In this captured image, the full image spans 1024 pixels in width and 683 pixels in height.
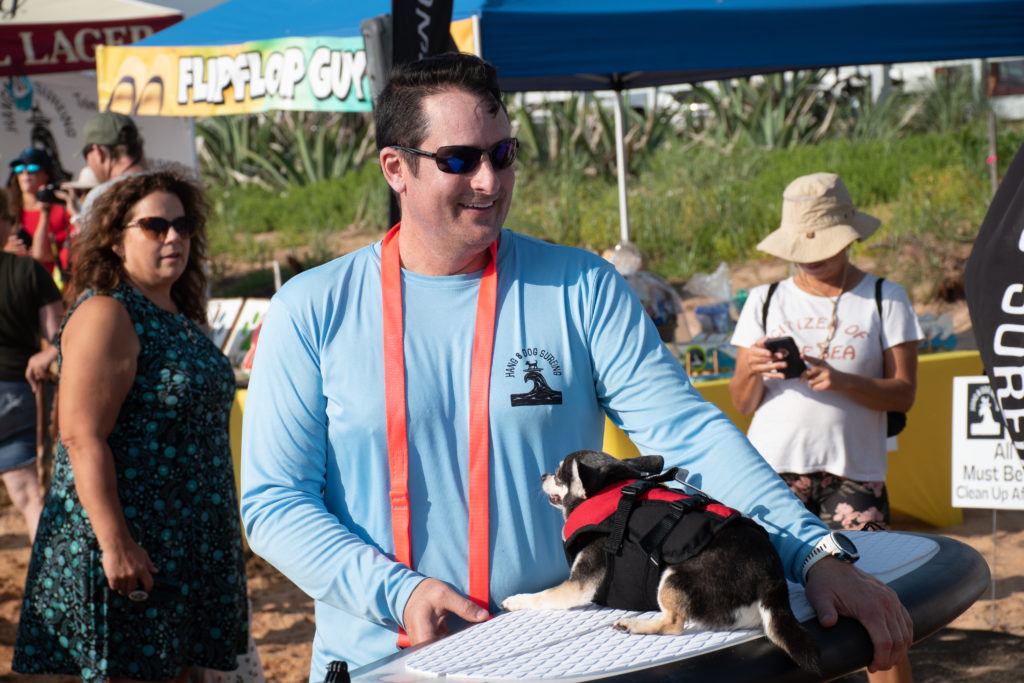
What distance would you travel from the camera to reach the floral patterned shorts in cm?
362

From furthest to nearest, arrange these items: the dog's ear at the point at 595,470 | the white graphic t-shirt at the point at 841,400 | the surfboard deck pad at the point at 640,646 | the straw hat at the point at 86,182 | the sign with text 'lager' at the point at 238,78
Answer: the straw hat at the point at 86,182, the sign with text 'lager' at the point at 238,78, the white graphic t-shirt at the point at 841,400, the dog's ear at the point at 595,470, the surfboard deck pad at the point at 640,646

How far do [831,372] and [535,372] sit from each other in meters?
2.08

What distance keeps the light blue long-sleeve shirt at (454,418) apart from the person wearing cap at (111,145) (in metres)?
4.79

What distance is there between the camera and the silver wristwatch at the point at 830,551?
5.31 ft

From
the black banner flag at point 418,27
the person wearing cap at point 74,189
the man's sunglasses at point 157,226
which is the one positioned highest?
the person wearing cap at point 74,189

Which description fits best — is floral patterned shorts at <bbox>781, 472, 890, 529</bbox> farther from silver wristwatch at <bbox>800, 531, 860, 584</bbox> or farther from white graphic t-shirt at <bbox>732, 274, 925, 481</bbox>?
silver wristwatch at <bbox>800, 531, 860, 584</bbox>

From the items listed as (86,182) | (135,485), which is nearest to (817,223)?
(135,485)

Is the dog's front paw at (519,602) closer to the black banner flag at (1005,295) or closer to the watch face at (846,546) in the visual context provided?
the watch face at (846,546)

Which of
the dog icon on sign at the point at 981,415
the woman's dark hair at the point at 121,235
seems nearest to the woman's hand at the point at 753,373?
the dog icon on sign at the point at 981,415

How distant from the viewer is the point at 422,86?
69.1 inches

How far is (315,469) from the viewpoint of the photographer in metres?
1.79

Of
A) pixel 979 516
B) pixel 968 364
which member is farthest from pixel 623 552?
pixel 979 516

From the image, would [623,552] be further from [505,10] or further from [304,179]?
[304,179]

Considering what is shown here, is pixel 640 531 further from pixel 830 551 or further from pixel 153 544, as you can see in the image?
pixel 153 544
